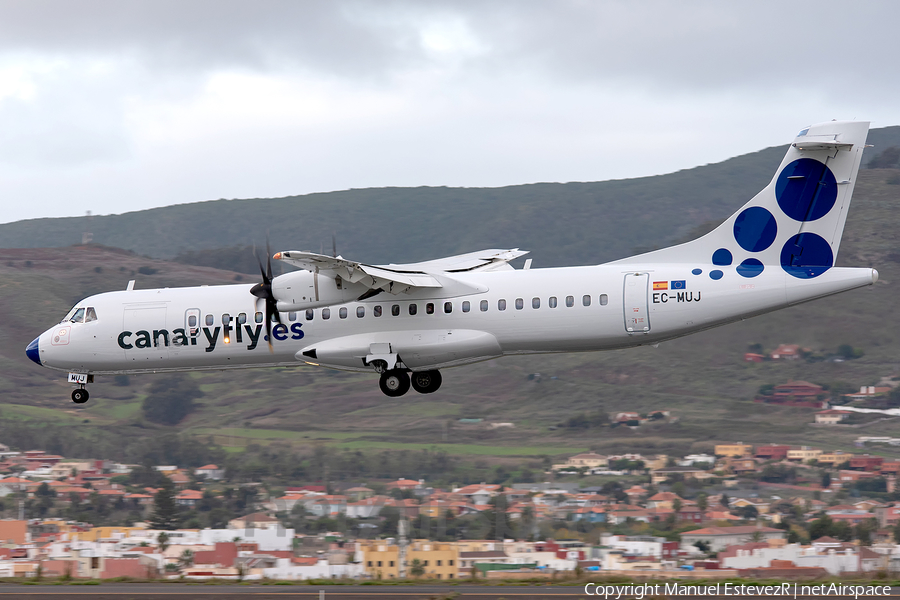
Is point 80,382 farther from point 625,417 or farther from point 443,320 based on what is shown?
point 625,417

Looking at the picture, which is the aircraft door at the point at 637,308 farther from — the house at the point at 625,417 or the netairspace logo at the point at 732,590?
the house at the point at 625,417

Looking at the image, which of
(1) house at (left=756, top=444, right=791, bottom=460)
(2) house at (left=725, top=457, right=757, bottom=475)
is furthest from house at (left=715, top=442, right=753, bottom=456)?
(1) house at (left=756, top=444, right=791, bottom=460)

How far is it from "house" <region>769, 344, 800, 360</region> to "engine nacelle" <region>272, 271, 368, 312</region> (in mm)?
43248

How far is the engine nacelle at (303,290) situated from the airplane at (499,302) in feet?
→ 0.10

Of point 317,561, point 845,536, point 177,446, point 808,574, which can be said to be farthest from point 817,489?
point 177,446

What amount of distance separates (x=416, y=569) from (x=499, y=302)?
10.3 meters

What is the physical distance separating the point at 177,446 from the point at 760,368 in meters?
53.4

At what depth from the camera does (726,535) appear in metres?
51.3

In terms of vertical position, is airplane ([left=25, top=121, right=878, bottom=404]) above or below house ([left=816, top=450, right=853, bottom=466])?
above

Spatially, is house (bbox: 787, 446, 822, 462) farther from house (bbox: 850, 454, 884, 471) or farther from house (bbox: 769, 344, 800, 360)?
house (bbox: 769, 344, 800, 360)

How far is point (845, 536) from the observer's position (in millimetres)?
54281

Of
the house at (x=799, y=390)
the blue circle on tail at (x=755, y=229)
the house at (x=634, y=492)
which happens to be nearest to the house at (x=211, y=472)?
the house at (x=634, y=492)

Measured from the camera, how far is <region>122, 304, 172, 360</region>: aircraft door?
3184 centimetres

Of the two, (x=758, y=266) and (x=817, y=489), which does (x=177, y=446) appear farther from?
(x=758, y=266)
